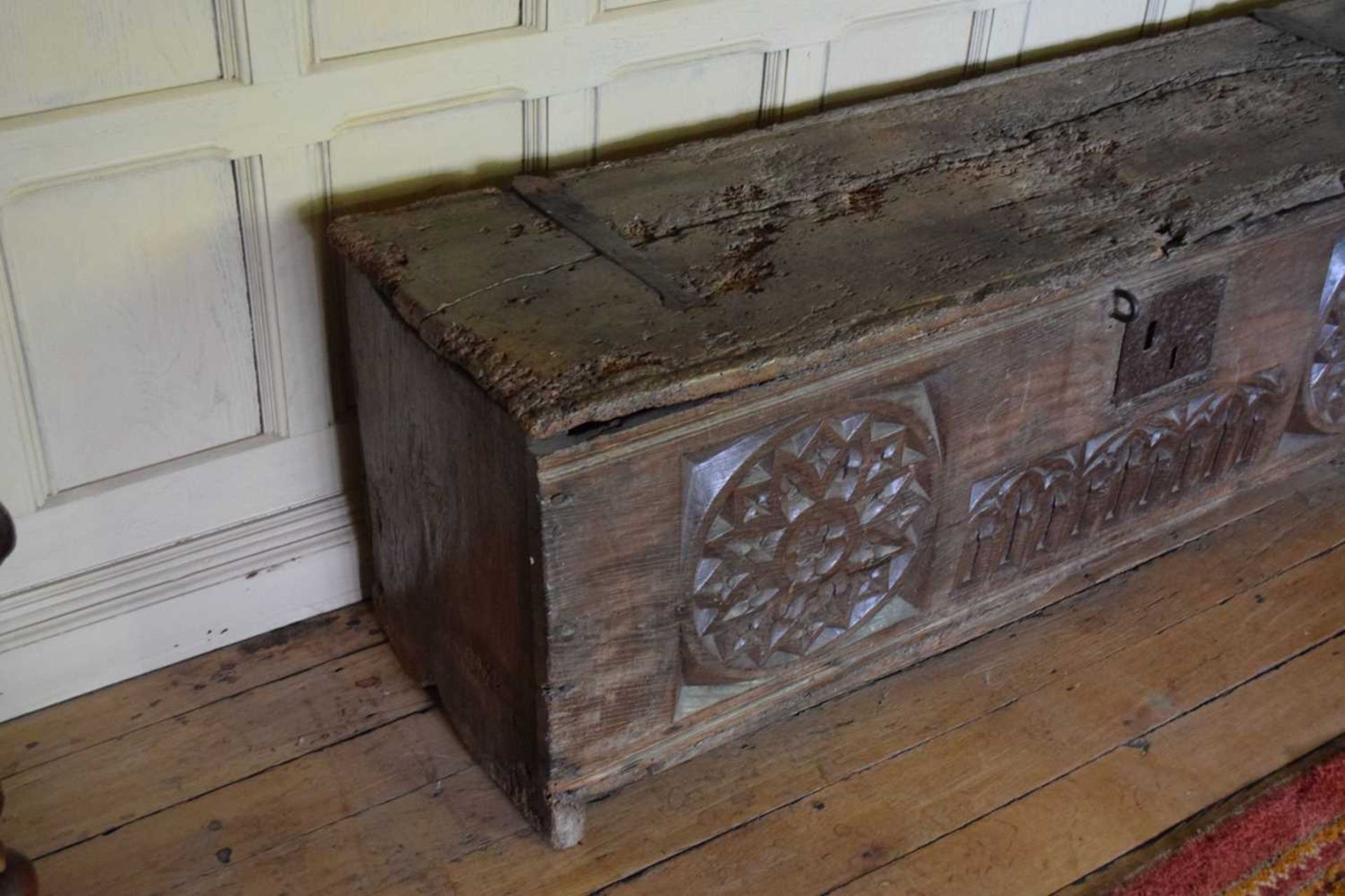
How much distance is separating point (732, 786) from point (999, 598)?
1.51 feet

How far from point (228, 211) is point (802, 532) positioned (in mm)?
770

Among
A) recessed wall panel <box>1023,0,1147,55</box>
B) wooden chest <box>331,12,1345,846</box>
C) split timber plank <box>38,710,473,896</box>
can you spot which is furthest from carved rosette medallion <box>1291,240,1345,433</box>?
split timber plank <box>38,710,473,896</box>

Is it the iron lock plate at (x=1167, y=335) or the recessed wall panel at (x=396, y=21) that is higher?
the recessed wall panel at (x=396, y=21)

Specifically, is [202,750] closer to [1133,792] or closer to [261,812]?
[261,812]

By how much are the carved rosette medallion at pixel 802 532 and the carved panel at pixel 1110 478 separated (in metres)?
0.12

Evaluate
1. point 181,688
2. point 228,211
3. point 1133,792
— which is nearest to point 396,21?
point 228,211

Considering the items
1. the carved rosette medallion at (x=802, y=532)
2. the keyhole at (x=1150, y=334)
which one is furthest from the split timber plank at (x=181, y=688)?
the keyhole at (x=1150, y=334)

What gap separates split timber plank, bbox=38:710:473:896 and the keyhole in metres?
1.00

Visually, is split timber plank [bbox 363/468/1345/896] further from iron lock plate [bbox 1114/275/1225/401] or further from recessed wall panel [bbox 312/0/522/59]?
recessed wall panel [bbox 312/0/522/59]

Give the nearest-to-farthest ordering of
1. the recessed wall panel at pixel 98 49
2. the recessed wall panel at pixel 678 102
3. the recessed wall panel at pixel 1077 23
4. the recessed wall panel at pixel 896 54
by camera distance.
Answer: the recessed wall panel at pixel 98 49 < the recessed wall panel at pixel 678 102 < the recessed wall panel at pixel 896 54 < the recessed wall panel at pixel 1077 23

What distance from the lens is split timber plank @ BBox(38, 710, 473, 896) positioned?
5.41 feet

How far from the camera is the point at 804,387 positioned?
158 centimetres

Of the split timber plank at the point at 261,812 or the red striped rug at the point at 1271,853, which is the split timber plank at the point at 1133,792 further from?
the split timber plank at the point at 261,812

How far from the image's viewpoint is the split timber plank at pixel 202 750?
1719 mm
